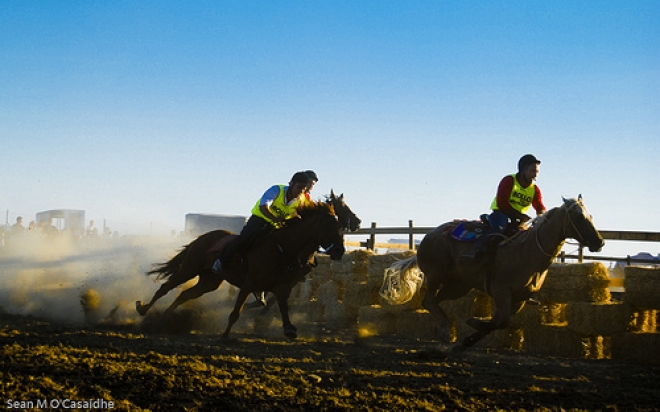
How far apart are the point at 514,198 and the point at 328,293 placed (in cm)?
603

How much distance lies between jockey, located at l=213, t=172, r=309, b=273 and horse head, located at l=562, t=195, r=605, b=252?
4013 mm

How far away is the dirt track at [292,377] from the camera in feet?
18.7

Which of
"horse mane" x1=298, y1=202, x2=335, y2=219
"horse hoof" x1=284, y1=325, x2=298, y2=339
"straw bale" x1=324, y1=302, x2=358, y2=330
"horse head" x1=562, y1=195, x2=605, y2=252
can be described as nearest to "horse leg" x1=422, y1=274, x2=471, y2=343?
"horse mane" x1=298, y1=202, x2=335, y2=219

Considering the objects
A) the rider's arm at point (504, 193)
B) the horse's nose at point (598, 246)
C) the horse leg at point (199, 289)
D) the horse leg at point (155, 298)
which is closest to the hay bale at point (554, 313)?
the rider's arm at point (504, 193)

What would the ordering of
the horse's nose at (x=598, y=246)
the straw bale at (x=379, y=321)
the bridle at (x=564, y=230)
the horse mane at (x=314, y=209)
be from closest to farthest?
the horse's nose at (x=598, y=246)
the bridle at (x=564, y=230)
the horse mane at (x=314, y=209)
the straw bale at (x=379, y=321)

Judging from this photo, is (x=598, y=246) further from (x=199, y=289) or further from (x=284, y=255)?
(x=199, y=289)

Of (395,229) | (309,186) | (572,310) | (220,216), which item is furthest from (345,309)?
(220,216)

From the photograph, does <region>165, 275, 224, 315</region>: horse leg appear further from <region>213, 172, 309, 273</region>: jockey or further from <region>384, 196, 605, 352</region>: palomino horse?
<region>384, 196, 605, 352</region>: palomino horse

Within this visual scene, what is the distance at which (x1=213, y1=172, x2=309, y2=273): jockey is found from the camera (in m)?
11.1

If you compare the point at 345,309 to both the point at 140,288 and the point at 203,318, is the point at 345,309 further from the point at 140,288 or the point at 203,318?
the point at 140,288

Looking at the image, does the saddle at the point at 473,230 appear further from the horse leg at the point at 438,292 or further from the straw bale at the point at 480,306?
the straw bale at the point at 480,306

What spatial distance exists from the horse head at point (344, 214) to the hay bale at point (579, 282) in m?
3.14

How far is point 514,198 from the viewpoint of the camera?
1042cm

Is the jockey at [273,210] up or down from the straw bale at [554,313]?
up
